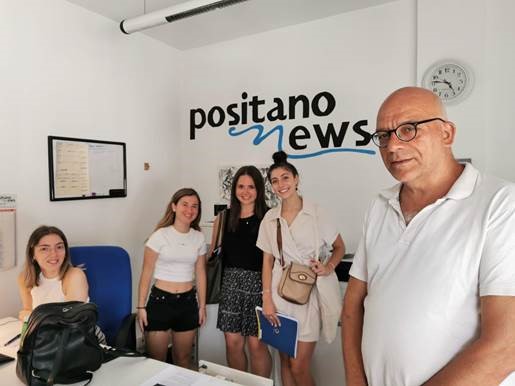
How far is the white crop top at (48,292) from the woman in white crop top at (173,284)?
18.9 inches

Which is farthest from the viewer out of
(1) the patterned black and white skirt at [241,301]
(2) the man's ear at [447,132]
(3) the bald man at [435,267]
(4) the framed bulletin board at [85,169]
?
(4) the framed bulletin board at [85,169]

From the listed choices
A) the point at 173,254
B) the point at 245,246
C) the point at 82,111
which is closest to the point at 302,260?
the point at 245,246

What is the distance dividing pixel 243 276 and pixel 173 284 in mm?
452

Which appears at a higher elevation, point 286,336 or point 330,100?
point 330,100

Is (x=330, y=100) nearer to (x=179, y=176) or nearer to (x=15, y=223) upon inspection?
(x=179, y=176)

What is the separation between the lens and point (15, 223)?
2.32 metres

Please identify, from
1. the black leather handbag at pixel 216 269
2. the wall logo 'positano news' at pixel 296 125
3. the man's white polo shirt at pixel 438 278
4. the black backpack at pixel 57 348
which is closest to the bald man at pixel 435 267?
the man's white polo shirt at pixel 438 278

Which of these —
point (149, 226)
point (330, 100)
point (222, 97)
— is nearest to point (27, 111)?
point (149, 226)

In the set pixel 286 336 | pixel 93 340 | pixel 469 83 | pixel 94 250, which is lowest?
pixel 286 336

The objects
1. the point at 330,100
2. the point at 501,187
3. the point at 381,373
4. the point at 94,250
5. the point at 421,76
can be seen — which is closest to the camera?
the point at 501,187

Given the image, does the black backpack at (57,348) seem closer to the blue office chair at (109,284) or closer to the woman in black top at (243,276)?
the blue office chair at (109,284)

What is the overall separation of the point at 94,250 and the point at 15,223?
0.54m

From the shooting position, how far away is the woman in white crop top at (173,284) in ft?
7.68

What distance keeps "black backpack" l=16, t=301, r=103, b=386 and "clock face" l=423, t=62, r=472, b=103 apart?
2.43 m
